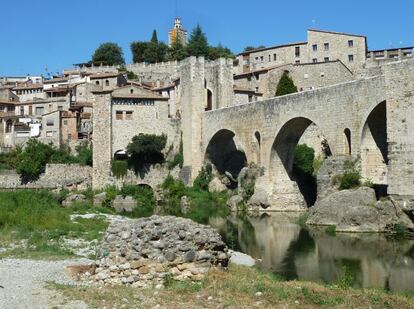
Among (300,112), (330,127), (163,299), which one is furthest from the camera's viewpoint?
(300,112)

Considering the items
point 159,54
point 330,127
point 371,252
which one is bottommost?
point 371,252

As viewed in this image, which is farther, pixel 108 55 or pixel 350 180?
pixel 108 55

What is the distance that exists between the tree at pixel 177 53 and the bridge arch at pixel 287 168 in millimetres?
47739

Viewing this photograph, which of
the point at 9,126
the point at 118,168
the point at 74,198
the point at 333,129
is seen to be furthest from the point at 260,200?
the point at 9,126

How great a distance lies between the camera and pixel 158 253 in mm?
15156

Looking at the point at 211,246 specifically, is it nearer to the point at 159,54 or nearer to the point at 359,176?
the point at 359,176

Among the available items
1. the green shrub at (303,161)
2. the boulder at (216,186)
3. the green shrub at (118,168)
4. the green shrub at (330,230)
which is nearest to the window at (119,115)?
the green shrub at (118,168)

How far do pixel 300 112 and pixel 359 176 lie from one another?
26.5 ft

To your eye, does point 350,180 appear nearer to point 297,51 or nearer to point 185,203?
point 185,203

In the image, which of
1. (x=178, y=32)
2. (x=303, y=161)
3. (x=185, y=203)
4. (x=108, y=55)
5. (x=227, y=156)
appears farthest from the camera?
(x=178, y=32)

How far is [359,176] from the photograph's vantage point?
32062 millimetres

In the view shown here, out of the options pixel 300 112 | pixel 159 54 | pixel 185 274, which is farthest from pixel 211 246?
pixel 159 54

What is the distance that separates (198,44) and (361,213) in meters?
62.7

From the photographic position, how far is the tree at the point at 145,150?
171ft
